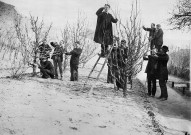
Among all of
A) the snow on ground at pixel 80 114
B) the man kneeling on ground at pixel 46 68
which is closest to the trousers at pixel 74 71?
the man kneeling on ground at pixel 46 68

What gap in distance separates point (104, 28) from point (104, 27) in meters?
0.06

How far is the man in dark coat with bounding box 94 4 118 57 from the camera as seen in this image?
28.5 ft

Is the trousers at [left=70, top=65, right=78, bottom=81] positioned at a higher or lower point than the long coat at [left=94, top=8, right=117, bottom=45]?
lower

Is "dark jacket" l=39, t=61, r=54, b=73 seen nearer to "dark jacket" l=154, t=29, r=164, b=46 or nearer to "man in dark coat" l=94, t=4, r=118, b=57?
"man in dark coat" l=94, t=4, r=118, b=57

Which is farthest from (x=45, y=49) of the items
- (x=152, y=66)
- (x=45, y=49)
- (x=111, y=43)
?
(x=152, y=66)

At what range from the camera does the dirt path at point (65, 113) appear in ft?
15.5

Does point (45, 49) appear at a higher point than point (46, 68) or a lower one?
higher

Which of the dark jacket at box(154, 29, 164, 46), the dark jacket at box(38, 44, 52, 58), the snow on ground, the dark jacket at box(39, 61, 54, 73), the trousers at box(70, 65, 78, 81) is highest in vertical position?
the dark jacket at box(154, 29, 164, 46)

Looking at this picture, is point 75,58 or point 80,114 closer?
point 80,114

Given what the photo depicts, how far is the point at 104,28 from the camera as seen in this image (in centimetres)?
884

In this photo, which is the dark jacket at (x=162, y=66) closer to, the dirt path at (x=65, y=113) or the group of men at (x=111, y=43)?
the group of men at (x=111, y=43)

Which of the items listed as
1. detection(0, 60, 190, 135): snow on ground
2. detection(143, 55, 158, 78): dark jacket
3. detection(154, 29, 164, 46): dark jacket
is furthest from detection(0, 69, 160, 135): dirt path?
detection(154, 29, 164, 46): dark jacket

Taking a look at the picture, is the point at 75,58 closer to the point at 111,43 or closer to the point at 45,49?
the point at 45,49

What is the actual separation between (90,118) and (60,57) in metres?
6.05
